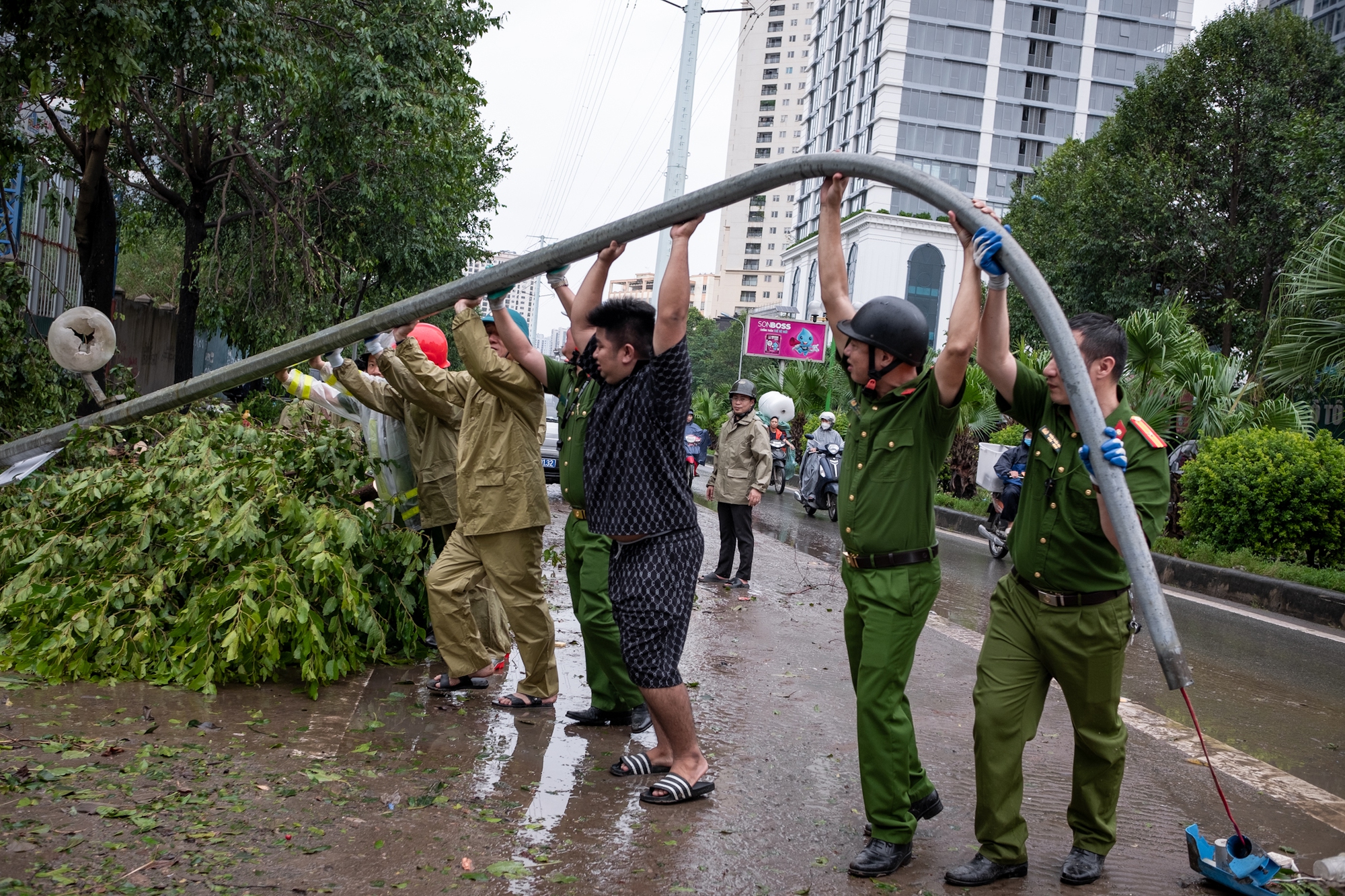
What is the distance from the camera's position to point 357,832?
12.1 feet

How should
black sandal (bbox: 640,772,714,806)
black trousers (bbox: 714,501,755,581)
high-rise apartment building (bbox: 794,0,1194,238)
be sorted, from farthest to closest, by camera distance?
high-rise apartment building (bbox: 794,0,1194,238) → black trousers (bbox: 714,501,755,581) → black sandal (bbox: 640,772,714,806)

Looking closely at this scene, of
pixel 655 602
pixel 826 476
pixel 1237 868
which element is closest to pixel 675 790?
pixel 655 602

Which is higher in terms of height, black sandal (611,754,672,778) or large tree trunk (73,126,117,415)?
large tree trunk (73,126,117,415)

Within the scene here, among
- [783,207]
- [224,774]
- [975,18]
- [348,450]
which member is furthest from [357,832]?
[783,207]

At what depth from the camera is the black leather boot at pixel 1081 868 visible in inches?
145

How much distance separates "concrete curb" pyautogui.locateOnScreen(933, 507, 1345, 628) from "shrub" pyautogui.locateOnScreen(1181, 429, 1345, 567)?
76 centimetres

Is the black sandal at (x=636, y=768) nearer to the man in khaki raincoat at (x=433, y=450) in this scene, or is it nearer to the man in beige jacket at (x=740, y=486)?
the man in khaki raincoat at (x=433, y=450)

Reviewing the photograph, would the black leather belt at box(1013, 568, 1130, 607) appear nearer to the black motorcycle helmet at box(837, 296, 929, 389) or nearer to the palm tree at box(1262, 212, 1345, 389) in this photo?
the black motorcycle helmet at box(837, 296, 929, 389)

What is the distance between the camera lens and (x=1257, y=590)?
11.7 metres

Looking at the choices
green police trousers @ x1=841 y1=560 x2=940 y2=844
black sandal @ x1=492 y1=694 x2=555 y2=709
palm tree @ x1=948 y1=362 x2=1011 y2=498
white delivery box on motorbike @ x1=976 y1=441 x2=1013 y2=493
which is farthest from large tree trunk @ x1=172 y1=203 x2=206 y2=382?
green police trousers @ x1=841 y1=560 x2=940 y2=844

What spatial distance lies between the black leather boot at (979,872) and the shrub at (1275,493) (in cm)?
→ 1022

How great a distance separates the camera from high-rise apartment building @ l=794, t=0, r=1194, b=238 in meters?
79.0

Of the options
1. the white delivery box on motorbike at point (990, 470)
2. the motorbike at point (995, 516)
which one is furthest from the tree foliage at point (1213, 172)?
the white delivery box on motorbike at point (990, 470)

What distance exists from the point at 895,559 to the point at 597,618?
1.71 metres
